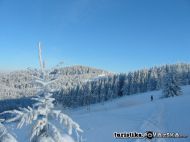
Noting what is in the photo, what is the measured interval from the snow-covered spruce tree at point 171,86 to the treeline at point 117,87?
59.4 meters

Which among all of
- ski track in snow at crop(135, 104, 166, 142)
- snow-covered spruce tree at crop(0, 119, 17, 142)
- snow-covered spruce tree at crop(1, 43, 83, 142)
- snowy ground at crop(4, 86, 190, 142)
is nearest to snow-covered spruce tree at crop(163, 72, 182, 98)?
snowy ground at crop(4, 86, 190, 142)

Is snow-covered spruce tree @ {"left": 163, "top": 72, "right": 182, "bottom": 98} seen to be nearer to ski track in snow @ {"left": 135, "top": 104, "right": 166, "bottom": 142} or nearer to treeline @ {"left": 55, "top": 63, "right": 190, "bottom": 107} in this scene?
ski track in snow @ {"left": 135, "top": 104, "right": 166, "bottom": 142}

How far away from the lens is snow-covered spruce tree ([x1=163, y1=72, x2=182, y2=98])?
215ft

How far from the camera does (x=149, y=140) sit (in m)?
23.2

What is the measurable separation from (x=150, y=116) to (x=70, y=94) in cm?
10888

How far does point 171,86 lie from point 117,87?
70.5 meters

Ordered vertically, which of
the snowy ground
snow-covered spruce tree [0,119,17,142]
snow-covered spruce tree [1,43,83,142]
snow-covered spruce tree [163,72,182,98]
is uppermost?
snow-covered spruce tree [163,72,182,98]

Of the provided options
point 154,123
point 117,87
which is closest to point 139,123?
point 154,123

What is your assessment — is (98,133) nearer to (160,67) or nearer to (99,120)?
(99,120)

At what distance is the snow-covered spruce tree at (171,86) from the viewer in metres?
65.5

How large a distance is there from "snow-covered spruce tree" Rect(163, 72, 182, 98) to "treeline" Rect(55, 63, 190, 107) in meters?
59.4

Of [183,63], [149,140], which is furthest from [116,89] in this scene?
[149,140]

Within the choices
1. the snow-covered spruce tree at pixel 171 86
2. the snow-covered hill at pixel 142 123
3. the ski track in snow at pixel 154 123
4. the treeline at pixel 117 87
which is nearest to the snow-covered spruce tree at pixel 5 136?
the snow-covered hill at pixel 142 123

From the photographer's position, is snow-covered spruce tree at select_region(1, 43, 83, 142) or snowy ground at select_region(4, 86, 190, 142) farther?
snowy ground at select_region(4, 86, 190, 142)
